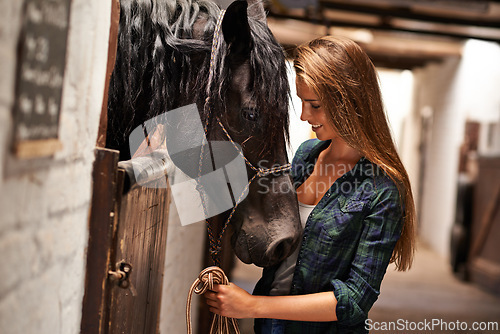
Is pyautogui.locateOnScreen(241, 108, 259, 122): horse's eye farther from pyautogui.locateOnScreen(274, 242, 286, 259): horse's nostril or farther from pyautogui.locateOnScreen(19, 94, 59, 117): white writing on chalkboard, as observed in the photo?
pyautogui.locateOnScreen(19, 94, 59, 117): white writing on chalkboard

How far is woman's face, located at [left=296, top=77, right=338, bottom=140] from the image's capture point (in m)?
1.15

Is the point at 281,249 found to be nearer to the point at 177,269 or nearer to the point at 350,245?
the point at 350,245

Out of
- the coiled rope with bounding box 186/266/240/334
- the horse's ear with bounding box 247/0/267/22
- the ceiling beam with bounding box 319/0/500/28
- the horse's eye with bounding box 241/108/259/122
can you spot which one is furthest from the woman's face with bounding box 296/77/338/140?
the ceiling beam with bounding box 319/0/500/28

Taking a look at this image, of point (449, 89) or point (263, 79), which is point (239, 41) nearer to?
point (263, 79)

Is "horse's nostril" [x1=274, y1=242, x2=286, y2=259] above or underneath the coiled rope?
above

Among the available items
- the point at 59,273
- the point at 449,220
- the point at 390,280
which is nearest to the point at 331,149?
the point at 59,273

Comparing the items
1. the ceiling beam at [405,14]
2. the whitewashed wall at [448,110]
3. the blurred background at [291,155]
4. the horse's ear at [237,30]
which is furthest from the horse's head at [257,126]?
the whitewashed wall at [448,110]

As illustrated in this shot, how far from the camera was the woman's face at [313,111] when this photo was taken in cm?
115

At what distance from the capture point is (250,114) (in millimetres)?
1128

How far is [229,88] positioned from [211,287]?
0.46 metres

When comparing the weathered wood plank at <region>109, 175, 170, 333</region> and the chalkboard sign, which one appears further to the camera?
the weathered wood plank at <region>109, 175, 170, 333</region>

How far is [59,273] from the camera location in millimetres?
760

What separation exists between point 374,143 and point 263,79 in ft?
1.02

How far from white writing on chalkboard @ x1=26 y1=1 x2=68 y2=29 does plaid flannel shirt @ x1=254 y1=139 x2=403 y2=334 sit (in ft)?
2.43
